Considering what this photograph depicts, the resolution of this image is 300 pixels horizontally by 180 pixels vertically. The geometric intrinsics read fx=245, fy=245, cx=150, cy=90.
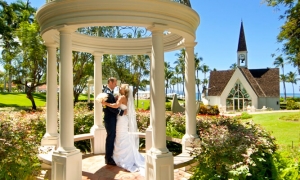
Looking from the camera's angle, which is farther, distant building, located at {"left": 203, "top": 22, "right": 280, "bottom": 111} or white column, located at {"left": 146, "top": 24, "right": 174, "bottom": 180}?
distant building, located at {"left": 203, "top": 22, "right": 280, "bottom": 111}

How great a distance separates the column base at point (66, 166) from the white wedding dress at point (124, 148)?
1.72m

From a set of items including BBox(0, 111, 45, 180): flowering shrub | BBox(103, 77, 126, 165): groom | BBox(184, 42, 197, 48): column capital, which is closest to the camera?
BBox(0, 111, 45, 180): flowering shrub

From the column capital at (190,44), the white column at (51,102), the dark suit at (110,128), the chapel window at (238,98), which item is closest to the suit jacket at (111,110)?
the dark suit at (110,128)

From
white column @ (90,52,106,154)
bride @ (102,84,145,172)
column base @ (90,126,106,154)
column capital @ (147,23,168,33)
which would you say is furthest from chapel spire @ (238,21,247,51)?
column capital @ (147,23,168,33)

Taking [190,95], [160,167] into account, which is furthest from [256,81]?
[160,167]

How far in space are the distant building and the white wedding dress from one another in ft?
105

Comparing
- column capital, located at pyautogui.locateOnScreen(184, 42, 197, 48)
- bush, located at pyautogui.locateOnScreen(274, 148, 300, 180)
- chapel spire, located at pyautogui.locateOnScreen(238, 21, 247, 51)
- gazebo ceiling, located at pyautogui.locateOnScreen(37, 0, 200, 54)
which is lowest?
bush, located at pyautogui.locateOnScreen(274, 148, 300, 180)

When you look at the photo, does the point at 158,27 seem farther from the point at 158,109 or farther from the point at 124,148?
the point at 124,148

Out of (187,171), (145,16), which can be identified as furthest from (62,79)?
(187,171)

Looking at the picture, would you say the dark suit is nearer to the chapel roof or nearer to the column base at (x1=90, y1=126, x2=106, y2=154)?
the column base at (x1=90, y1=126, x2=106, y2=154)

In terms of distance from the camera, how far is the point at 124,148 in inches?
264

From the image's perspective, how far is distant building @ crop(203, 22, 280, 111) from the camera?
122 ft

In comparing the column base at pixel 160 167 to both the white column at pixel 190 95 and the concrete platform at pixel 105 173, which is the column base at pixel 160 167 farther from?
the white column at pixel 190 95

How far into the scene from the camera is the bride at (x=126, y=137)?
6.55 meters
